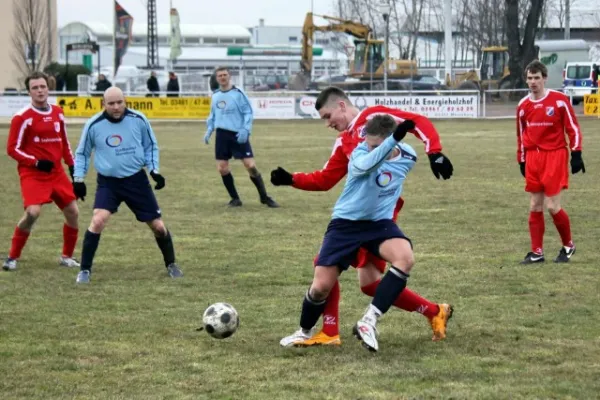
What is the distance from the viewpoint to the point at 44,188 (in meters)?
10.8

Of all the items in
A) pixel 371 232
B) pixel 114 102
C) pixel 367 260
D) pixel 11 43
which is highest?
pixel 11 43

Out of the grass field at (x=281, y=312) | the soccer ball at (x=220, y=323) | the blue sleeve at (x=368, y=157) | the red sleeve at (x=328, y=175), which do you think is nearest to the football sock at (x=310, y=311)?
the grass field at (x=281, y=312)

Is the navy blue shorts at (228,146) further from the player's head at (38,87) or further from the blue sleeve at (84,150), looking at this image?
the blue sleeve at (84,150)

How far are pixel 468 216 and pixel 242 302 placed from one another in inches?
244

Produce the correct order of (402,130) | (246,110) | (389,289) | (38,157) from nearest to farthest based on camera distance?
(402,130)
(389,289)
(38,157)
(246,110)

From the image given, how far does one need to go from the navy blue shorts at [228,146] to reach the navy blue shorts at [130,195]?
6.19 meters

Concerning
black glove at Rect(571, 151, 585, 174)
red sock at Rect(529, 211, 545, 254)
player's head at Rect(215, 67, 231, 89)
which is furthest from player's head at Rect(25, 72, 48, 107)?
player's head at Rect(215, 67, 231, 89)

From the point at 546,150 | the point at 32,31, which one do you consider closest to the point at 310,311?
the point at 546,150

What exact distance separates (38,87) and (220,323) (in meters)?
4.19

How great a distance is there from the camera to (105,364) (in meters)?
6.86

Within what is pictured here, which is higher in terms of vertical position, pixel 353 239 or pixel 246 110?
pixel 246 110

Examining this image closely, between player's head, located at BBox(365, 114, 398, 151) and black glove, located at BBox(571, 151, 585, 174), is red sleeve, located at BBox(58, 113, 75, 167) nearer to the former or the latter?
black glove, located at BBox(571, 151, 585, 174)

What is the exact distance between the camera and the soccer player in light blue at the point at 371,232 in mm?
6992

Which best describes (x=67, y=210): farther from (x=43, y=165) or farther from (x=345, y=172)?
(x=345, y=172)
